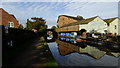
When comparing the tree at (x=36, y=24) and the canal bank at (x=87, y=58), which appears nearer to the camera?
the canal bank at (x=87, y=58)

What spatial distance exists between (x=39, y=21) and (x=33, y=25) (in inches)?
183

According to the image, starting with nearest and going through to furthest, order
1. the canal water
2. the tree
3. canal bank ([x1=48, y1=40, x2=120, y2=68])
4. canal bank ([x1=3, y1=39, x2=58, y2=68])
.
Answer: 1. canal bank ([x1=3, y1=39, x2=58, y2=68])
2. canal bank ([x1=48, y1=40, x2=120, y2=68])
3. the canal water
4. the tree

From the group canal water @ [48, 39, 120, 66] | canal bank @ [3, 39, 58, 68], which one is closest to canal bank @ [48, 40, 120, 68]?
canal water @ [48, 39, 120, 66]

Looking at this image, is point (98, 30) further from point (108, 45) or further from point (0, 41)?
point (0, 41)

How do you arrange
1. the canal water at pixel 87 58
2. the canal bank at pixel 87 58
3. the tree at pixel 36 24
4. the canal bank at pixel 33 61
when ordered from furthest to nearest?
the tree at pixel 36 24 → the canal water at pixel 87 58 → the canal bank at pixel 87 58 → the canal bank at pixel 33 61

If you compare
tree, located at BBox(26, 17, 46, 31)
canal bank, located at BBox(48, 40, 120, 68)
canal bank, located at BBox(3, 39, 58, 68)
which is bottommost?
canal bank, located at BBox(48, 40, 120, 68)

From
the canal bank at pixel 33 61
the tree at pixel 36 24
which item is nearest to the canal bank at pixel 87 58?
the canal bank at pixel 33 61

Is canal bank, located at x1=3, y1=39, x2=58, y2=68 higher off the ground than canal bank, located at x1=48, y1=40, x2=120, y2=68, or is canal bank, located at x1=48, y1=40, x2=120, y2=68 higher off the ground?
canal bank, located at x1=3, y1=39, x2=58, y2=68

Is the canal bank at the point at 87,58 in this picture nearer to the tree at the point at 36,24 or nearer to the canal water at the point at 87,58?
the canal water at the point at 87,58

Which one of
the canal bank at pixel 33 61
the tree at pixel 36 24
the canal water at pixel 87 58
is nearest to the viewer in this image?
the canal bank at pixel 33 61

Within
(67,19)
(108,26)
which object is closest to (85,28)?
(108,26)

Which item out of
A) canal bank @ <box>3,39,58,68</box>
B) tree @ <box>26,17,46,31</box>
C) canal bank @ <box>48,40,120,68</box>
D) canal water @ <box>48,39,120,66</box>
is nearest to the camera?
canal bank @ <box>3,39,58,68</box>

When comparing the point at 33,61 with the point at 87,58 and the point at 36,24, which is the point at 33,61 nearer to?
the point at 87,58

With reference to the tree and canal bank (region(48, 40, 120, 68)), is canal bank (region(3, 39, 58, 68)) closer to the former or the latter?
canal bank (region(48, 40, 120, 68))
